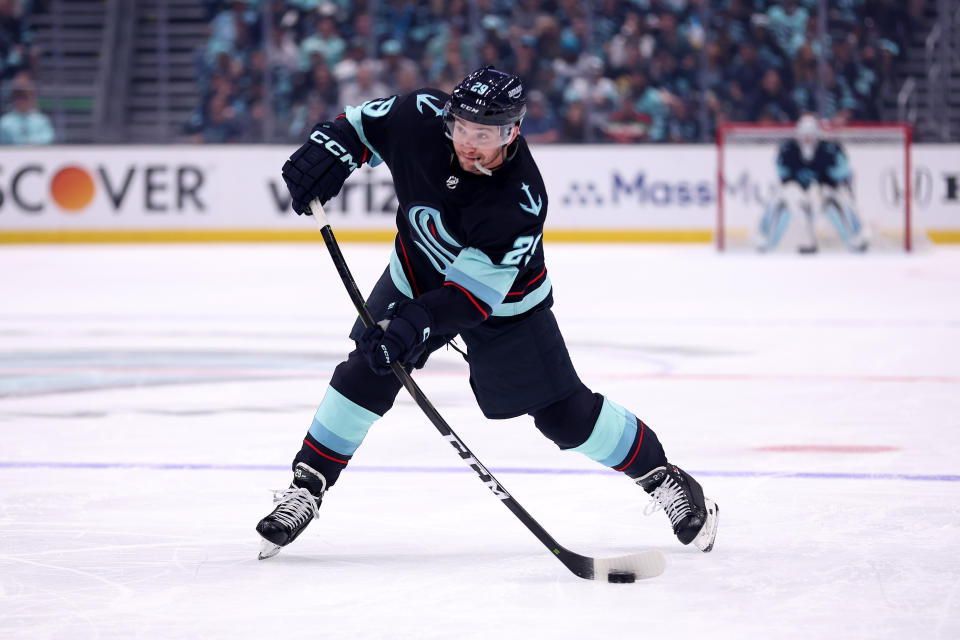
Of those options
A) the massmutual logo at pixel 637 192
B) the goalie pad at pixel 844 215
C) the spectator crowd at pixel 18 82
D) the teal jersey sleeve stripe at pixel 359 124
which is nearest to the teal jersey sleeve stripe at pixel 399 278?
the teal jersey sleeve stripe at pixel 359 124

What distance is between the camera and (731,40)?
1130 centimetres

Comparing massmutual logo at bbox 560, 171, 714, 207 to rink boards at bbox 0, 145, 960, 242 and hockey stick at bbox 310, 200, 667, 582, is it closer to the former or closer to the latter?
rink boards at bbox 0, 145, 960, 242

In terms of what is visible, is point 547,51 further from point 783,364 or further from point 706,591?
point 706,591

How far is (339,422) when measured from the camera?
2594 millimetres

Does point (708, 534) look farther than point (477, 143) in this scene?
Yes

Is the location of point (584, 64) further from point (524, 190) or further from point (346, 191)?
point (524, 190)

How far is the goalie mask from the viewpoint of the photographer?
10398 millimetres

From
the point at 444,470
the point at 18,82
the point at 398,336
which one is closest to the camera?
the point at 398,336

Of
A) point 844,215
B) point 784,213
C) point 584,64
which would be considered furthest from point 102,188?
point 844,215

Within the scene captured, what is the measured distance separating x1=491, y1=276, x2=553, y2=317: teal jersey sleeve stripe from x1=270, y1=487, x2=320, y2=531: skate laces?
513 millimetres

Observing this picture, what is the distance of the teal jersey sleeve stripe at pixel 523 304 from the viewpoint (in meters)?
2.51

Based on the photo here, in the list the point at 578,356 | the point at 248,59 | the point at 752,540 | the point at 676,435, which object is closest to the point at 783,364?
the point at 578,356

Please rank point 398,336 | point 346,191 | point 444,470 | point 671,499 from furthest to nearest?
point 346,191 → point 444,470 → point 671,499 → point 398,336

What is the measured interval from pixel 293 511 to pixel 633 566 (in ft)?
2.15
